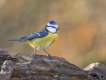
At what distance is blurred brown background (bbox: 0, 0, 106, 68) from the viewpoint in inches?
259

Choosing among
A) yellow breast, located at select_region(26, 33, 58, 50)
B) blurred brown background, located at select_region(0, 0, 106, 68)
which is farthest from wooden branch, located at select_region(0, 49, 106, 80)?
blurred brown background, located at select_region(0, 0, 106, 68)

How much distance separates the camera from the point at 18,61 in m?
2.66

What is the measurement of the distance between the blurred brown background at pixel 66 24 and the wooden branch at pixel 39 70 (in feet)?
10.9

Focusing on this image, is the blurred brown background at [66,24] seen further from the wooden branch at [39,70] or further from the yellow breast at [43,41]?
the wooden branch at [39,70]

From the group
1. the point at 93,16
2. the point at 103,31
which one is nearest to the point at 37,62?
the point at 103,31

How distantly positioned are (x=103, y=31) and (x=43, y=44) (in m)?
3.72

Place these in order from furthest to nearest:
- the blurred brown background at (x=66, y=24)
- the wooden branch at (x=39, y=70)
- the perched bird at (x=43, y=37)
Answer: the blurred brown background at (x=66, y=24) → the perched bird at (x=43, y=37) → the wooden branch at (x=39, y=70)

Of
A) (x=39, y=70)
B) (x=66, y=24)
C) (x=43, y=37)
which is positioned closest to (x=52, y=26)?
(x=43, y=37)

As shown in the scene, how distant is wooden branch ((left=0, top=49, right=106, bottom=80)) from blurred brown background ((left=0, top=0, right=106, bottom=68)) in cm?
332

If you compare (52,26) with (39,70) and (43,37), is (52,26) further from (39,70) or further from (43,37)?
(39,70)

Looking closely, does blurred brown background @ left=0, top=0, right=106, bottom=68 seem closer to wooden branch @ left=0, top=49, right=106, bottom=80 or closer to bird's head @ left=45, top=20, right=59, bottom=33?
bird's head @ left=45, top=20, right=59, bottom=33

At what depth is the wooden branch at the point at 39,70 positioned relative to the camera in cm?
236

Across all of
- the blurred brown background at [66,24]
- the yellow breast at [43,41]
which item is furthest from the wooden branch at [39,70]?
the blurred brown background at [66,24]

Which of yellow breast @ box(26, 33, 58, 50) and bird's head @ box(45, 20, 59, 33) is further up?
bird's head @ box(45, 20, 59, 33)
